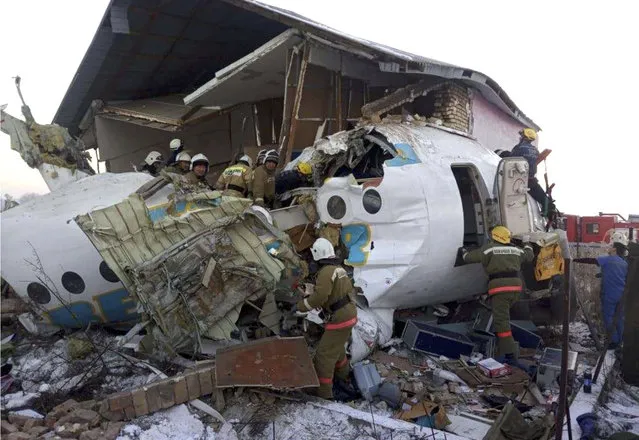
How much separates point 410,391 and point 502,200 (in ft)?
9.08

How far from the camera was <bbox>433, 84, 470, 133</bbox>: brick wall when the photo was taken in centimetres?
859

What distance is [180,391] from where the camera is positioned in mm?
4160

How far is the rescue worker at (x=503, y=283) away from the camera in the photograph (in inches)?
227

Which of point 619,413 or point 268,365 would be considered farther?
point 619,413

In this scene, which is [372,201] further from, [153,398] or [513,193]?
[153,398]

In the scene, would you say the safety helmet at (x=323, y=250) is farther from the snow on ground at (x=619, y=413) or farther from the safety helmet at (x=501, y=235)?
the snow on ground at (x=619, y=413)

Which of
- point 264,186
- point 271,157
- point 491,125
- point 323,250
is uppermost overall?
point 491,125

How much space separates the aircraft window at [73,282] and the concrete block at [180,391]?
2.00 m

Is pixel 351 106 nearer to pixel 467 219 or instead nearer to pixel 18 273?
pixel 467 219

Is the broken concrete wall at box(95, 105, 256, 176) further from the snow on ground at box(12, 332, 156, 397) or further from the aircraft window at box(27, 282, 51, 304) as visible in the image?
the snow on ground at box(12, 332, 156, 397)

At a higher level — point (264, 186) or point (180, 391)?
point (264, 186)

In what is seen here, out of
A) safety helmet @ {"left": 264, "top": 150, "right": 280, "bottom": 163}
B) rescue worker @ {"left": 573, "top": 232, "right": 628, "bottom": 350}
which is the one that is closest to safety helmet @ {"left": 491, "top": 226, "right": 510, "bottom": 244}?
rescue worker @ {"left": 573, "top": 232, "right": 628, "bottom": 350}

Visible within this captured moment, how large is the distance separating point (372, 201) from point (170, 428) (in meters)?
3.14

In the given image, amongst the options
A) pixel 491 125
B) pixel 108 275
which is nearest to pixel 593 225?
pixel 491 125
